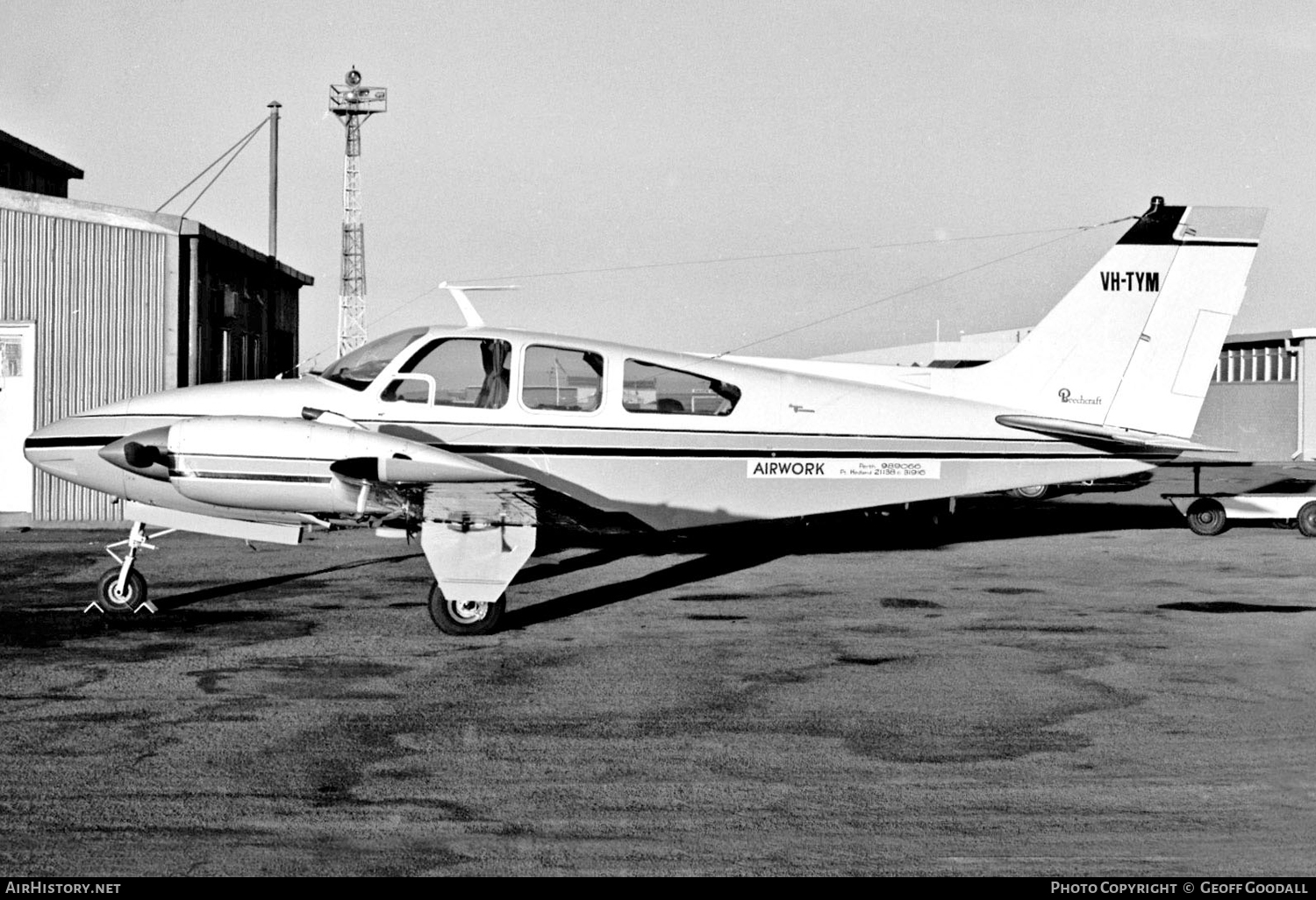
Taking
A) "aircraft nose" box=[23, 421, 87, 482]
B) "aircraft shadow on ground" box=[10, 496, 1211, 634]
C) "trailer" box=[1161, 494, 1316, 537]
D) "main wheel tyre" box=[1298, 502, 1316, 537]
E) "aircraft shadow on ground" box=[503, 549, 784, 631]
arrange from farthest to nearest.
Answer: "trailer" box=[1161, 494, 1316, 537]
"main wheel tyre" box=[1298, 502, 1316, 537]
"aircraft shadow on ground" box=[10, 496, 1211, 634]
"aircraft shadow on ground" box=[503, 549, 784, 631]
"aircraft nose" box=[23, 421, 87, 482]

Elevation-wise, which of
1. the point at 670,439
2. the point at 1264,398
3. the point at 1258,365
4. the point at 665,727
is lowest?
the point at 665,727

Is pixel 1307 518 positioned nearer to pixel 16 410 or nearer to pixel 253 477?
pixel 253 477

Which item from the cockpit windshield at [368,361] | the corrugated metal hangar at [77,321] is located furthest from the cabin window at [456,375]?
the corrugated metal hangar at [77,321]

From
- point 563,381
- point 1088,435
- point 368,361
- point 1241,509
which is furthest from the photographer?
point 1241,509

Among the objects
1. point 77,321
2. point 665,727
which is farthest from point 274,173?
point 665,727

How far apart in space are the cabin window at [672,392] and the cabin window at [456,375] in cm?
107

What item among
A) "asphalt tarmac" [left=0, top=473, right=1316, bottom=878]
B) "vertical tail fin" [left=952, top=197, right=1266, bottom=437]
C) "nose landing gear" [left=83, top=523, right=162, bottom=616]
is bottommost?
"asphalt tarmac" [left=0, top=473, right=1316, bottom=878]

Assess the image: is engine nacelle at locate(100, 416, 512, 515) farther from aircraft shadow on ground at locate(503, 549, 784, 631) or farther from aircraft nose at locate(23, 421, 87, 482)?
aircraft shadow on ground at locate(503, 549, 784, 631)

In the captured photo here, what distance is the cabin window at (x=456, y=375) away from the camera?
10062 mm

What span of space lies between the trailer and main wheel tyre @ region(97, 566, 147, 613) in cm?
1296

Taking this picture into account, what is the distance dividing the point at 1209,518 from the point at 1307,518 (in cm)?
124

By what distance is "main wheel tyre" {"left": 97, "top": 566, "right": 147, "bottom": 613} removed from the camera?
9633 millimetres

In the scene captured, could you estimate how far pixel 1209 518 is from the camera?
53.5ft

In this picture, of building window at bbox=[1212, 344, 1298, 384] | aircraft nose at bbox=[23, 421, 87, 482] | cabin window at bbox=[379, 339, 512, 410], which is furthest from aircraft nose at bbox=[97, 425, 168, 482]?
building window at bbox=[1212, 344, 1298, 384]
